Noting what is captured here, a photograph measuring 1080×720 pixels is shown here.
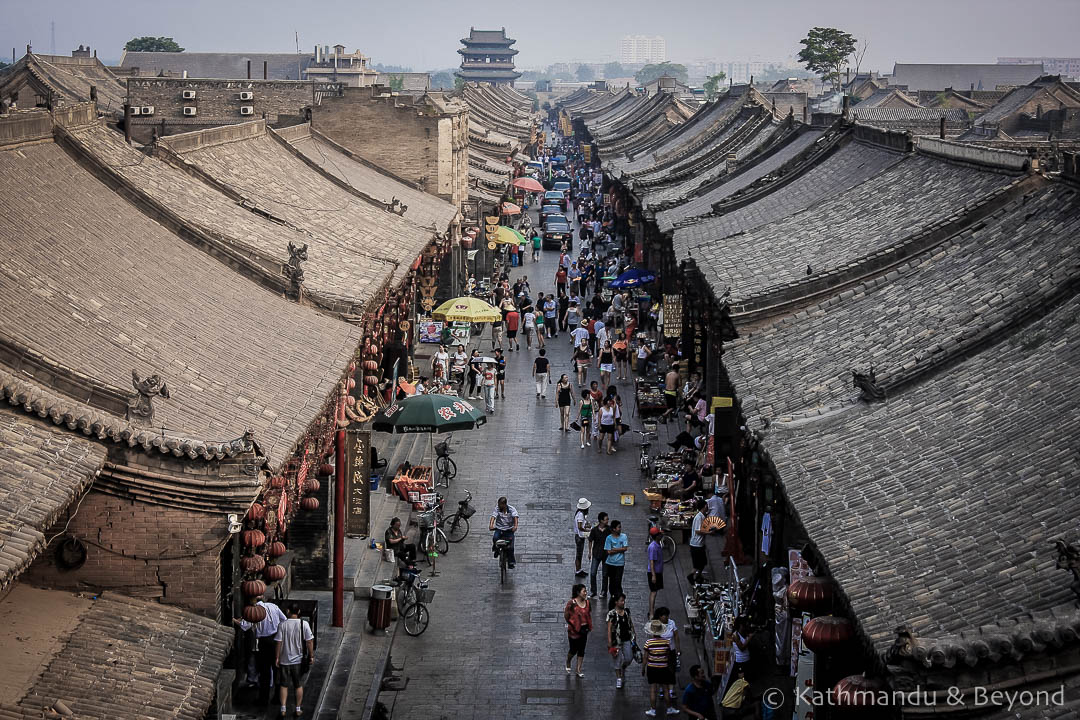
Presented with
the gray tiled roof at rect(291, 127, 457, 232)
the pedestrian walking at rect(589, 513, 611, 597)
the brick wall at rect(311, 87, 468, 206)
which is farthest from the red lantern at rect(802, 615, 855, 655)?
the brick wall at rect(311, 87, 468, 206)

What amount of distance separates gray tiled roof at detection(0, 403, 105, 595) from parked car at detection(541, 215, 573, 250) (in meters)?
53.2

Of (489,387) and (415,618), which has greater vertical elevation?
(489,387)

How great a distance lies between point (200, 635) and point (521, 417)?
21.8 metres

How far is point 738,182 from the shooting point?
138ft

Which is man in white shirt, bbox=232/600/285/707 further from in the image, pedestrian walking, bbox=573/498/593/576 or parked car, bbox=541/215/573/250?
parked car, bbox=541/215/573/250

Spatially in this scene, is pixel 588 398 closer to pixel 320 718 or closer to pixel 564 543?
pixel 564 543

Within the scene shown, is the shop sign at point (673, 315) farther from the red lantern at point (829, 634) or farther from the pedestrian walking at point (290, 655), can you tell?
the red lantern at point (829, 634)

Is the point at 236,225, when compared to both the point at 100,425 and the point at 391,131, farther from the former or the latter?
the point at 391,131

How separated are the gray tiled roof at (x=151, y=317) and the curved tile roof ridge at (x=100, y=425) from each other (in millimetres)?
466

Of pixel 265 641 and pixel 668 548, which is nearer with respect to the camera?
pixel 265 641

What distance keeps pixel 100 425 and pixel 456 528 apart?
13189 millimetres

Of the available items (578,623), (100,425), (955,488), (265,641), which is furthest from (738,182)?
(100,425)

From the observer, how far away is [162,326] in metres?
17.9

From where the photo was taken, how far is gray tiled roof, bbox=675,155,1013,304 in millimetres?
23422
